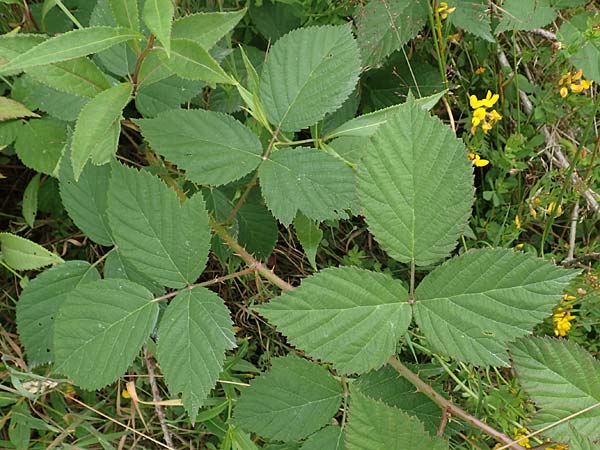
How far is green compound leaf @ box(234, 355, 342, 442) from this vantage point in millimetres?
1291

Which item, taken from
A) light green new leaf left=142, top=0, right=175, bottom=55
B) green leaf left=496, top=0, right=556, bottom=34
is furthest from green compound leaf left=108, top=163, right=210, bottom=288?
green leaf left=496, top=0, right=556, bottom=34

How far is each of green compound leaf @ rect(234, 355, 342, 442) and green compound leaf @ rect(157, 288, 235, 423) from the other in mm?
160

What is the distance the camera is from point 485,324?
1063mm

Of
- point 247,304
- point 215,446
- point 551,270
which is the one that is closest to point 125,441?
point 215,446

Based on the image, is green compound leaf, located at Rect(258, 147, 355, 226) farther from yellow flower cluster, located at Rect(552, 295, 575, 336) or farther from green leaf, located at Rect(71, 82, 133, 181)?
yellow flower cluster, located at Rect(552, 295, 575, 336)

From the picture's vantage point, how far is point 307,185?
1.30 meters

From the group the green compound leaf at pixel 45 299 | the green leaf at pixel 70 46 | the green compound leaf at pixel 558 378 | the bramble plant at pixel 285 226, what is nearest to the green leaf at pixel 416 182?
the bramble plant at pixel 285 226

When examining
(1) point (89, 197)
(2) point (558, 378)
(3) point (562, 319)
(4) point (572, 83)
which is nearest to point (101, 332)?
(1) point (89, 197)

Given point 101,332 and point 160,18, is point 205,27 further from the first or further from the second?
point 101,332

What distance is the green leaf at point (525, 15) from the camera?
68.8 inches

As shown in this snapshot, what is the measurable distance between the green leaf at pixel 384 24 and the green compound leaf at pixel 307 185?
565mm

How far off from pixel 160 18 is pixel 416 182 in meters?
0.53

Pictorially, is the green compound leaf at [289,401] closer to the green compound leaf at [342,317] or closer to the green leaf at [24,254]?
the green compound leaf at [342,317]

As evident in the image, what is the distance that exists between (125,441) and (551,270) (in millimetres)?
1453
